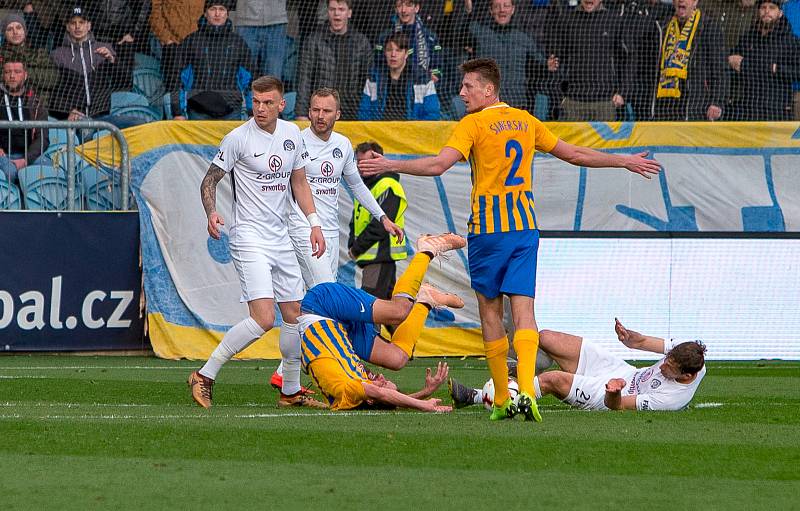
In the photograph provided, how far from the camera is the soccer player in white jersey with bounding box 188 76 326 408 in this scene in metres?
9.34

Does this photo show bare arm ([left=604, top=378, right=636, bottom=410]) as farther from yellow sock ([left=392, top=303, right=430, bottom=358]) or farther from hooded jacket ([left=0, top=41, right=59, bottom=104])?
hooded jacket ([left=0, top=41, right=59, bottom=104])

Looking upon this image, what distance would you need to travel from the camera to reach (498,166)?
312 inches

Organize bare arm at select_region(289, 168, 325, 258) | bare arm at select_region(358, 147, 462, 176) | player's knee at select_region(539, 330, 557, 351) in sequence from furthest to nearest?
bare arm at select_region(289, 168, 325, 258)
player's knee at select_region(539, 330, 557, 351)
bare arm at select_region(358, 147, 462, 176)

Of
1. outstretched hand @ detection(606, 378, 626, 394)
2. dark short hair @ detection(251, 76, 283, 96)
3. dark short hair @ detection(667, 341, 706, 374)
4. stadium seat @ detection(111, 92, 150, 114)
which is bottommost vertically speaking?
outstretched hand @ detection(606, 378, 626, 394)

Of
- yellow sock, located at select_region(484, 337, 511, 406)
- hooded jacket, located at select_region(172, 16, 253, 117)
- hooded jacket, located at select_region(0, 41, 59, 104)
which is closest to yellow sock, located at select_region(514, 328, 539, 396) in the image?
yellow sock, located at select_region(484, 337, 511, 406)

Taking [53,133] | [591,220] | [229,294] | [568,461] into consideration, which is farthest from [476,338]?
[568,461]

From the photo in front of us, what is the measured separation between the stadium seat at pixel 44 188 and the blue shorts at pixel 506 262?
8.31 meters

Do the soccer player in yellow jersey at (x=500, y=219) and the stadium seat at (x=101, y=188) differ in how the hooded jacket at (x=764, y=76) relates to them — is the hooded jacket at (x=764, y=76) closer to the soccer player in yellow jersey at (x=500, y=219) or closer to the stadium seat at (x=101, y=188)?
the stadium seat at (x=101, y=188)

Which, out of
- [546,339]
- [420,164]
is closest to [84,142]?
[546,339]

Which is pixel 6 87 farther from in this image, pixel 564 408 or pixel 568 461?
pixel 568 461

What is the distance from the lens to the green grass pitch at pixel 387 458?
5117mm

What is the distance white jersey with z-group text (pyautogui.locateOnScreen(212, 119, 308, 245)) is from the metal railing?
589cm

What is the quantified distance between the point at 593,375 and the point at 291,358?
7.10 ft

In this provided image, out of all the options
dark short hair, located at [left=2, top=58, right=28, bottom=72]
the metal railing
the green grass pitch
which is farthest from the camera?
dark short hair, located at [left=2, top=58, right=28, bottom=72]
